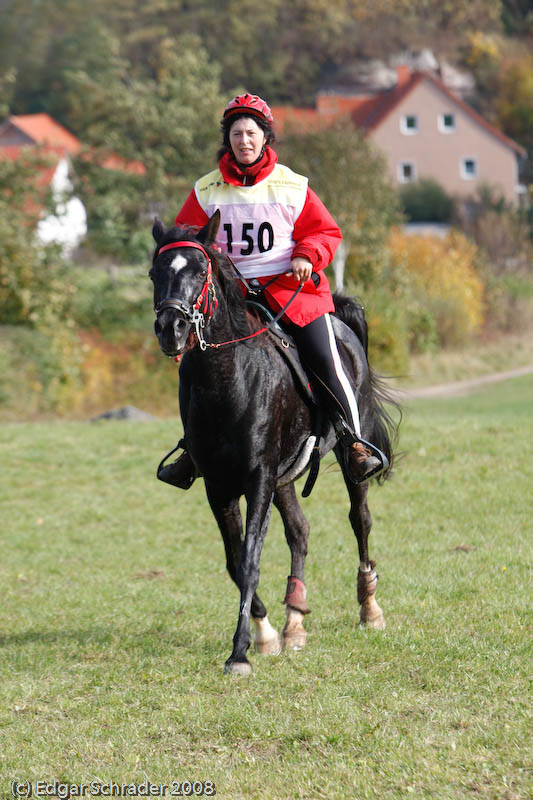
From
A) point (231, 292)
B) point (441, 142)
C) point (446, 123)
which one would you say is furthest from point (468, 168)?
point (231, 292)

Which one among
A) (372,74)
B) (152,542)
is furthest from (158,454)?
(372,74)

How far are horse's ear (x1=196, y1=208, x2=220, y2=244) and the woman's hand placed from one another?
731 millimetres

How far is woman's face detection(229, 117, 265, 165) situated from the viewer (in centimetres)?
609

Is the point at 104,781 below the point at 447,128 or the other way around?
below

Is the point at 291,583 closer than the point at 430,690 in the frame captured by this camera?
No

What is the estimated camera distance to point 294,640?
21.6 ft

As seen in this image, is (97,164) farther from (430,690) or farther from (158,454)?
(430,690)

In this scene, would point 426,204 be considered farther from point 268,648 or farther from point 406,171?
point 268,648

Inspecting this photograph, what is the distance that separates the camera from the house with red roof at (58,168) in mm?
31094

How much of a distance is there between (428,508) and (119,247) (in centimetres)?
2643

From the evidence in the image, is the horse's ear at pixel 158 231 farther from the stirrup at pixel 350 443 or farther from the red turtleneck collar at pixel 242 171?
the stirrup at pixel 350 443

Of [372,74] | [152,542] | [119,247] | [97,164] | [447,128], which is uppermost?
[372,74]

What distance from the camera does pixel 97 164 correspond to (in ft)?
138

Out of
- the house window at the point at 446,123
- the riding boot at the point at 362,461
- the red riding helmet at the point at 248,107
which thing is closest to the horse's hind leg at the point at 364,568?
the riding boot at the point at 362,461
